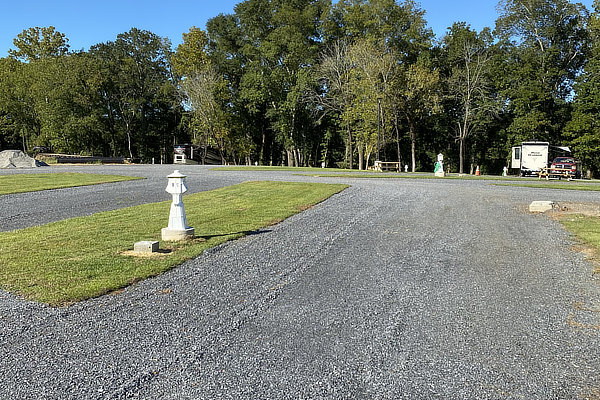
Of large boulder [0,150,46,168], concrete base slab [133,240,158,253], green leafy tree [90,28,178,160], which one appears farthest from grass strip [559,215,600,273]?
green leafy tree [90,28,178,160]

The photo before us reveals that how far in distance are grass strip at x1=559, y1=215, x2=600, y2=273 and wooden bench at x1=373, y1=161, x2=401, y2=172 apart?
968 inches

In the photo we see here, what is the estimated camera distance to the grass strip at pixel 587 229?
7.58m

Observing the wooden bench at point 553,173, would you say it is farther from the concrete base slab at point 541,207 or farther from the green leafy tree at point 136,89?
the green leafy tree at point 136,89

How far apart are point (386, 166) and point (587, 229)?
90.3 ft

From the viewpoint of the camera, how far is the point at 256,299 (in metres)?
4.91

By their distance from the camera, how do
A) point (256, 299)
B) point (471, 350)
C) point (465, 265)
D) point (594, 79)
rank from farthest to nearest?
point (594, 79)
point (465, 265)
point (256, 299)
point (471, 350)

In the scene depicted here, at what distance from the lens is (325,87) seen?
149ft

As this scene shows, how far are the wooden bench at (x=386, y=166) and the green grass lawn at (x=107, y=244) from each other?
2279 cm

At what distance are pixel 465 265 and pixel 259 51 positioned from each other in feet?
148

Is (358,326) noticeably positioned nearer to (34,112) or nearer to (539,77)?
(539,77)

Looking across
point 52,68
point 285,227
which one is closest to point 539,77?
point 285,227

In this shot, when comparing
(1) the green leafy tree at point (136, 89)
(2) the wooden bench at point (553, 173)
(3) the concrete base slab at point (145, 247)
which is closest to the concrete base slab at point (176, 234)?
(3) the concrete base slab at point (145, 247)

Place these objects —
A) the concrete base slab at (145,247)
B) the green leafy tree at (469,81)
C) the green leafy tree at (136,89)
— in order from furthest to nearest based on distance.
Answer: the green leafy tree at (136,89) < the green leafy tree at (469,81) < the concrete base slab at (145,247)

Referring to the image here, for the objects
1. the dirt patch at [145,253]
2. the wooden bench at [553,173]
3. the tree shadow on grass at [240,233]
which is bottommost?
the dirt patch at [145,253]
